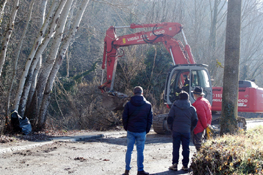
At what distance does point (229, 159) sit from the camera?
4723 millimetres

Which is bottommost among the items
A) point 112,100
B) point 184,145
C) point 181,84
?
point 184,145

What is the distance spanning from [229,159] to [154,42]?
9.22 metres

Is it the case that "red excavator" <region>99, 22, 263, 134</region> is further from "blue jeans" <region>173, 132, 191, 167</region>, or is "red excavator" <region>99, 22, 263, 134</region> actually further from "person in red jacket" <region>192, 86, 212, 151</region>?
"blue jeans" <region>173, 132, 191, 167</region>

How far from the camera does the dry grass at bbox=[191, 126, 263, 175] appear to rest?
4551mm

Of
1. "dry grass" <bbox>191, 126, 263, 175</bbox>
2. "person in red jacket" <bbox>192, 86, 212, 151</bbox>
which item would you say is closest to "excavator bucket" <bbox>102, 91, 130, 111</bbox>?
"person in red jacket" <bbox>192, 86, 212, 151</bbox>

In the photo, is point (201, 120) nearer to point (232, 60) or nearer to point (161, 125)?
point (232, 60)

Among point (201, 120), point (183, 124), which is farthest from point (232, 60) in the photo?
point (183, 124)

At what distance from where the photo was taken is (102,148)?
845 cm

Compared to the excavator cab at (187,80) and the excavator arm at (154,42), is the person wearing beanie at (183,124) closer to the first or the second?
the excavator cab at (187,80)

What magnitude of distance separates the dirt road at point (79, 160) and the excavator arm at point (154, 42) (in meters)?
4.87

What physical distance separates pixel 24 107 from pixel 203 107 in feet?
22.8

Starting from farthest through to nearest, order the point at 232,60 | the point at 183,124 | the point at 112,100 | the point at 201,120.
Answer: the point at 112,100 → the point at 232,60 → the point at 201,120 → the point at 183,124

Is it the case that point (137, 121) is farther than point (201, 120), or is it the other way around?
point (201, 120)

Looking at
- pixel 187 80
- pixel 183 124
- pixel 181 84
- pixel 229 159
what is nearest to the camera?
pixel 229 159
